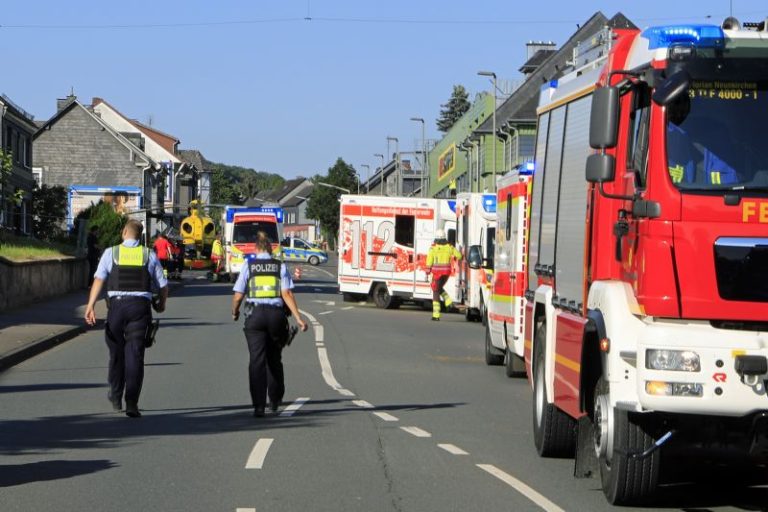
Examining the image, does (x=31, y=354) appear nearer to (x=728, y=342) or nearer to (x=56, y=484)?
(x=56, y=484)

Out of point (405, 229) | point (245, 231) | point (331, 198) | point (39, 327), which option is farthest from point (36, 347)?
point (331, 198)

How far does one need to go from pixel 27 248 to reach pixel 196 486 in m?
27.6

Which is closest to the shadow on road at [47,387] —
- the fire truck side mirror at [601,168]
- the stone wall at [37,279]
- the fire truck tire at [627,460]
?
the fire truck tire at [627,460]

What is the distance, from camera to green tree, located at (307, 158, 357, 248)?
141875 millimetres

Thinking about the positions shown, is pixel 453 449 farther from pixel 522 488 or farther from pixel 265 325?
pixel 265 325

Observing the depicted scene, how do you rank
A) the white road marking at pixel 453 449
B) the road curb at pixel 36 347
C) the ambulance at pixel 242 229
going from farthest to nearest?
the ambulance at pixel 242 229 → the road curb at pixel 36 347 → the white road marking at pixel 453 449

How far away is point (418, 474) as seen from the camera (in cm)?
934

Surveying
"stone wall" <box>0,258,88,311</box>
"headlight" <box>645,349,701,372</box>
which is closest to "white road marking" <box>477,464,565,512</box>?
"headlight" <box>645,349,701,372</box>

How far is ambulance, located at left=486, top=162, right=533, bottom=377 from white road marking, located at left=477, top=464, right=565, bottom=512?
609cm

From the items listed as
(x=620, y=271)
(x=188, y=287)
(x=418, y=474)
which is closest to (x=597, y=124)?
(x=620, y=271)

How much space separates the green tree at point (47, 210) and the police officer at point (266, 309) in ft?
151

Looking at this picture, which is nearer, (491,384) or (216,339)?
(491,384)

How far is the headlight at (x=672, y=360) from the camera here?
7180mm

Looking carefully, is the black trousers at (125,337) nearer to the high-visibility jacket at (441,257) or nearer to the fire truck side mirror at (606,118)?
the fire truck side mirror at (606,118)
